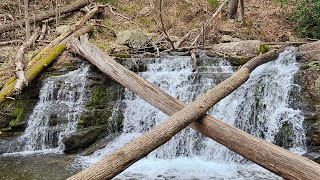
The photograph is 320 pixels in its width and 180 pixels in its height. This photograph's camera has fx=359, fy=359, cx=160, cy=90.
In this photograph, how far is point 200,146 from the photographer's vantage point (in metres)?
7.86

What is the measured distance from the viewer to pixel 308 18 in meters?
12.7

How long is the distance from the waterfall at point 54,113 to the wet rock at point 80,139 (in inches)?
13.5

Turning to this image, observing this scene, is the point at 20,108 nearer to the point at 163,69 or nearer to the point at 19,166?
the point at 19,166

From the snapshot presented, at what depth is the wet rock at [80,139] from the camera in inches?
319

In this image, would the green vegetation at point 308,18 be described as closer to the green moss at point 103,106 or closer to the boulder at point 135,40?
the boulder at point 135,40

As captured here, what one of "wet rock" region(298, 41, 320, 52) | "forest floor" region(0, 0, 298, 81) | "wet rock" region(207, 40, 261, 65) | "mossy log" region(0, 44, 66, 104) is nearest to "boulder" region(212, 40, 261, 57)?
"wet rock" region(207, 40, 261, 65)

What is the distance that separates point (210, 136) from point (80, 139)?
409cm

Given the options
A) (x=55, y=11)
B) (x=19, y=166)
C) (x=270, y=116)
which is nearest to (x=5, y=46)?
(x=55, y=11)

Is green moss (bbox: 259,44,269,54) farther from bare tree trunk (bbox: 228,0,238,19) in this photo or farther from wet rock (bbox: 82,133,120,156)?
wet rock (bbox: 82,133,120,156)

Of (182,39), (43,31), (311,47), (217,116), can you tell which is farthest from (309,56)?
(43,31)

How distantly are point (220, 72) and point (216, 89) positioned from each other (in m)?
4.01

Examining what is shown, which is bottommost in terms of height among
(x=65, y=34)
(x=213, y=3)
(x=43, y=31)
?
(x=65, y=34)

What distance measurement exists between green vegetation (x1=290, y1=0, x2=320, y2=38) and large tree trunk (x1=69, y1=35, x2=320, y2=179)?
22.3 ft

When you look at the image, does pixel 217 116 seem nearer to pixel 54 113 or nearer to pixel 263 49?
pixel 263 49
